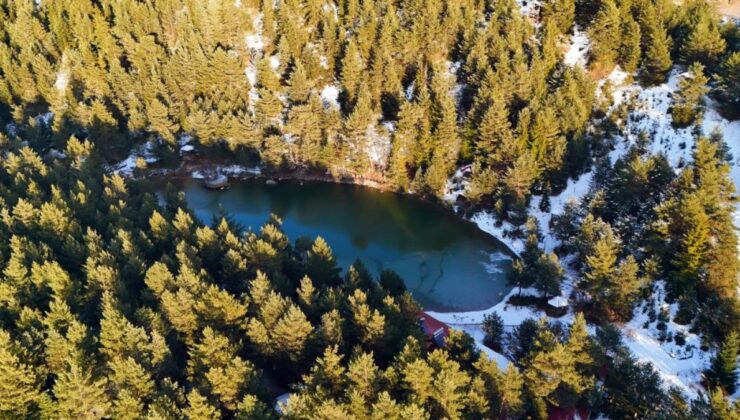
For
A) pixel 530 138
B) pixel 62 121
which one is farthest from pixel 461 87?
pixel 62 121

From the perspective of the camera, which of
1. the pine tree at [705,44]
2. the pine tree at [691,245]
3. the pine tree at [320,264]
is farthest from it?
the pine tree at [705,44]

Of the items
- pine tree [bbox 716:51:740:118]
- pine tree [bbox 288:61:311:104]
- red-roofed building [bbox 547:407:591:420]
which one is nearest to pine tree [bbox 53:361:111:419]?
red-roofed building [bbox 547:407:591:420]

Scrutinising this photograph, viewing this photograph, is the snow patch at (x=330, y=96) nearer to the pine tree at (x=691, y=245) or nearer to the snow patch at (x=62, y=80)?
the snow patch at (x=62, y=80)

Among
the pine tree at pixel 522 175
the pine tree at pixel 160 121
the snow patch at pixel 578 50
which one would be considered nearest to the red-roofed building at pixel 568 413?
the pine tree at pixel 522 175

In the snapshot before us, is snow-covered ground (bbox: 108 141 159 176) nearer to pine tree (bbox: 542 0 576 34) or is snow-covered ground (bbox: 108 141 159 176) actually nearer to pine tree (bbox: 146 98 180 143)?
pine tree (bbox: 146 98 180 143)

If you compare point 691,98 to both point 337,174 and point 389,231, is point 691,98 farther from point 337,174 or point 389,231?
point 337,174
